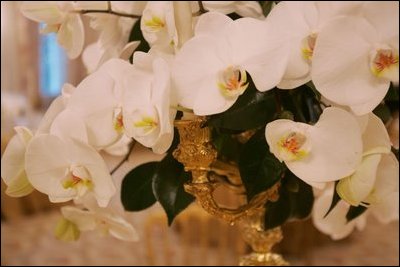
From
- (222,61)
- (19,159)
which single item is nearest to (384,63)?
(222,61)

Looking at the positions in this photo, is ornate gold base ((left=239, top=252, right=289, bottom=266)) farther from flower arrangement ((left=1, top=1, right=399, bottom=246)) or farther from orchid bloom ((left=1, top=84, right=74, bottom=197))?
orchid bloom ((left=1, top=84, right=74, bottom=197))

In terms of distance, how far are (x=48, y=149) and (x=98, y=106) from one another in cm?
6

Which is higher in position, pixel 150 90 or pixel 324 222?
pixel 150 90

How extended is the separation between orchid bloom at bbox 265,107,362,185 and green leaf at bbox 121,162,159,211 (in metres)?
0.23

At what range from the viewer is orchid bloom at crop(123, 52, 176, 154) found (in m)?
0.41

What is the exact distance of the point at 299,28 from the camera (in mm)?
389

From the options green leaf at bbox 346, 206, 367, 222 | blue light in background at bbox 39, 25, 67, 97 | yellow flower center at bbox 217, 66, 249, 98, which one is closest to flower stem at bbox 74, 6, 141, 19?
yellow flower center at bbox 217, 66, 249, 98

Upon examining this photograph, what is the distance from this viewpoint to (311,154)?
16.4 inches

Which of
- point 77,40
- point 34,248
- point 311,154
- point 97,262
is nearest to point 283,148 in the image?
point 311,154

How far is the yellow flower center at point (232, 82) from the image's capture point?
402 millimetres

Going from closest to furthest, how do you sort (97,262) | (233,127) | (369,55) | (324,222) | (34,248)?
(369,55), (233,127), (324,222), (97,262), (34,248)

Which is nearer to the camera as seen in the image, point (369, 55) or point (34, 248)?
point (369, 55)

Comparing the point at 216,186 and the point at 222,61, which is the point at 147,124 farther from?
the point at 216,186

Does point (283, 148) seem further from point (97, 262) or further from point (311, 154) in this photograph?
point (97, 262)
